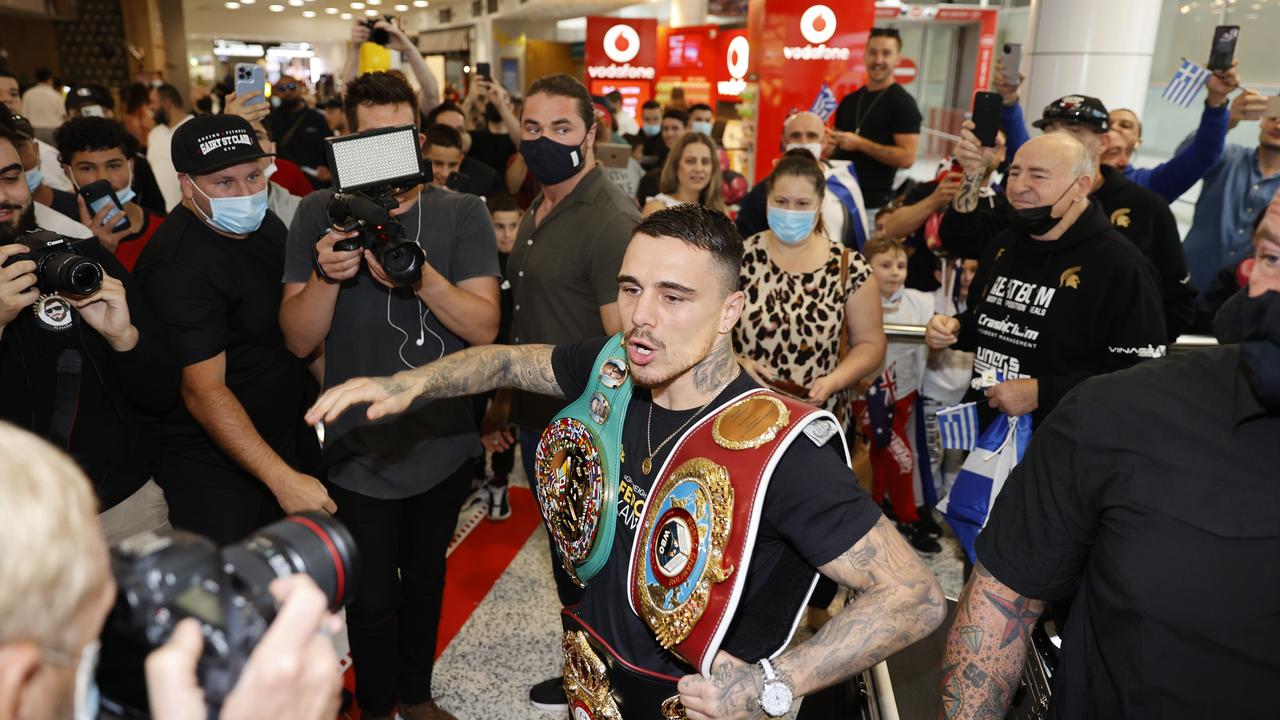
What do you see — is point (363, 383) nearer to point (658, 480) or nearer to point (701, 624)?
point (658, 480)

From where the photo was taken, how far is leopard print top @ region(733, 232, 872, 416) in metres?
3.16

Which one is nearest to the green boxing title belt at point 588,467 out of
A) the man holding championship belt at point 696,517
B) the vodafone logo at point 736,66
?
the man holding championship belt at point 696,517

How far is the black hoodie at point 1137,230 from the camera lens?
3451mm

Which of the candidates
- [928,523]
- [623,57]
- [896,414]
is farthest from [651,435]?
[623,57]

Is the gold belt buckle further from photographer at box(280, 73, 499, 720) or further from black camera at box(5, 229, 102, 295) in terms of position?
black camera at box(5, 229, 102, 295)

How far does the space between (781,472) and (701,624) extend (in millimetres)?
295

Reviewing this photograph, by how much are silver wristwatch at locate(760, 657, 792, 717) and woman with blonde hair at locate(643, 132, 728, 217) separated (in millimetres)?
3252

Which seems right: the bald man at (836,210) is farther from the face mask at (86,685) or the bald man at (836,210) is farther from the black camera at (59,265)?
the face mask at (86,685)

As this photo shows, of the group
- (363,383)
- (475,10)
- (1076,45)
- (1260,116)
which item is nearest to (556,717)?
(363,383)

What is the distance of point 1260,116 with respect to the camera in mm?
4270

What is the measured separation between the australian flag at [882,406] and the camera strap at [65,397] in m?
2.94

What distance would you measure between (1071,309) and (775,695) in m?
1.82

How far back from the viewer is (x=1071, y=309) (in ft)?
8.79

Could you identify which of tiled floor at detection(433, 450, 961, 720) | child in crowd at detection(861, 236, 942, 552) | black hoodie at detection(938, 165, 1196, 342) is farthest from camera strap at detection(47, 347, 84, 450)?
black hoodie at detection(938, 165, 1196, 342)
